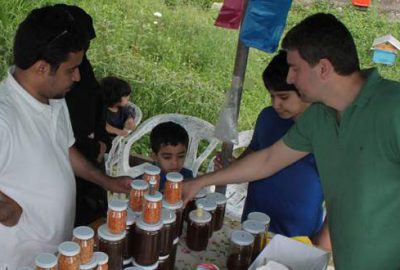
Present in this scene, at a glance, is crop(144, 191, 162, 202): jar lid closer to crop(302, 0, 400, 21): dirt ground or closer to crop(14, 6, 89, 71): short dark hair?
crop(14, 6, 89, 71): short dark hair

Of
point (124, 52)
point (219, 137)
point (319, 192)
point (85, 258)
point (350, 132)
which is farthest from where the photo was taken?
point (124, 52)

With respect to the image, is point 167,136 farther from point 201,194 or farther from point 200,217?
point 200,217

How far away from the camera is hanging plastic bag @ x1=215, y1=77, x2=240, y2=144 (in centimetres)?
287

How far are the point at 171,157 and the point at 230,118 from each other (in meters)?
0.45

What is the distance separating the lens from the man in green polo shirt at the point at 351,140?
166 centimetres

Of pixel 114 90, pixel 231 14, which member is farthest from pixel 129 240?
pixel 114 90

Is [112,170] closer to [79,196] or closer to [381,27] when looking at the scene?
[79,196]

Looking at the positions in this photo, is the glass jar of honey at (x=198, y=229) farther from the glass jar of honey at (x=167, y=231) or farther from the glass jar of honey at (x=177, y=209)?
the glass jar of honey at (x=167, y=231)

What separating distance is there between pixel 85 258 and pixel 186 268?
50 cm

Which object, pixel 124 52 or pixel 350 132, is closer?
pixel 350 132

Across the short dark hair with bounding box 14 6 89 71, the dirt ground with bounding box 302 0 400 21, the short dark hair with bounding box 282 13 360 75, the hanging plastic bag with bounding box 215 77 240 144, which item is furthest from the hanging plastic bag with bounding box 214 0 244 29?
the dirt ground with bounding box 302 0 400 21

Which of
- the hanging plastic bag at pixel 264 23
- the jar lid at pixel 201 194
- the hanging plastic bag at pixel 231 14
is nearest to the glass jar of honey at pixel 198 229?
the jar lid at pixel 201 194

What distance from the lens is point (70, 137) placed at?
211cm

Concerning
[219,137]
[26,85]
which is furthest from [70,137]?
[219,137]
